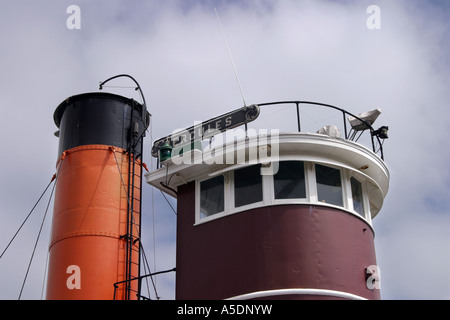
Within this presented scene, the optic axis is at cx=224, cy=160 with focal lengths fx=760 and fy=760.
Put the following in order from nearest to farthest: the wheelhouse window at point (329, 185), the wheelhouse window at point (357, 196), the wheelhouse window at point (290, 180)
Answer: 1. the wheelhouse window at point (290, 180)
2. the wheelhouse window at point (329, 185)
3. the wheelhouse window at point (357, 196)

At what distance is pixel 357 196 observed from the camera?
20625mm

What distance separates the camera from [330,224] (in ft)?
62.5

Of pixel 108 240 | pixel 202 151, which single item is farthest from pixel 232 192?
pixel 108 240

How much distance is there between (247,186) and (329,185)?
2135 mm

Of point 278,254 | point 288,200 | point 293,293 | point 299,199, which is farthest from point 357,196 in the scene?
point 293,293

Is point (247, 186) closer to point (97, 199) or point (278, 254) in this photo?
point (278, 254)

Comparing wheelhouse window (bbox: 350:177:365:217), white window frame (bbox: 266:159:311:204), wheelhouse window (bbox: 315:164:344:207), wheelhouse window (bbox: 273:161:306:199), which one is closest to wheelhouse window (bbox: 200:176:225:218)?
white window frame (bbox: 266:159:311:204)

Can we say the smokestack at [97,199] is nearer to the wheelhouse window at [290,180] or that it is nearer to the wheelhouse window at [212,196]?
the wheelhouse window at [212,196]

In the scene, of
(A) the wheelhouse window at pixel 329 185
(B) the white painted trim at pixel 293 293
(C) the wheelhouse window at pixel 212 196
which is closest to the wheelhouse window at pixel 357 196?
(A) the wheelhouse window at pixel 329 185

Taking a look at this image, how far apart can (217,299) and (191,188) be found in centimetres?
353

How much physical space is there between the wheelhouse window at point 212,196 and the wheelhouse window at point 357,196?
3528 millimetres

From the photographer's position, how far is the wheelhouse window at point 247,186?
19.5m
